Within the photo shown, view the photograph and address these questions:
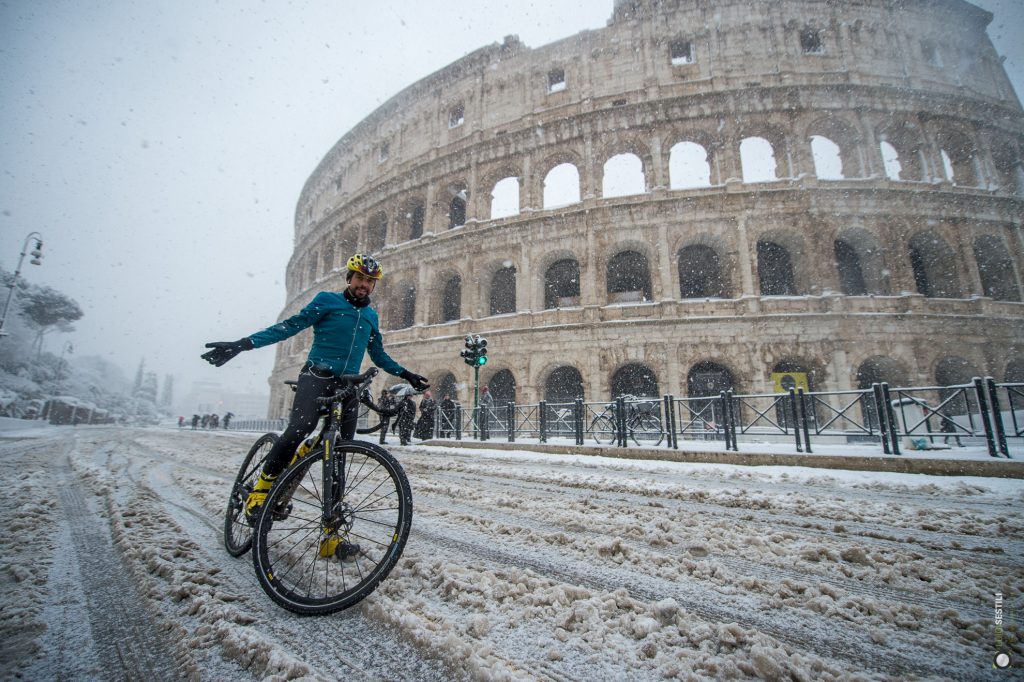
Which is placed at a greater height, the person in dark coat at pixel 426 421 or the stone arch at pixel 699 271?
the stone arch at pixel 699 271

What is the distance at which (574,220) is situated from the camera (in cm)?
1659

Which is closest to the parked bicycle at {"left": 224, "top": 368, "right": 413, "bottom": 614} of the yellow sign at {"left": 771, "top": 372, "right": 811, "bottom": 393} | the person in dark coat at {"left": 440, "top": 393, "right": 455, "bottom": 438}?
the person in dark coat at {"left": 440, "top": 393, "right": 455, "bottom": 438}

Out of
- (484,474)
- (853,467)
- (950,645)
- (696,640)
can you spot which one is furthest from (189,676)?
(853,467)

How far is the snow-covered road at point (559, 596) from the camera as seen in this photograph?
1.22m

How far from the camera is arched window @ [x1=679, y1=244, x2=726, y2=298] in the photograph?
1645 cm

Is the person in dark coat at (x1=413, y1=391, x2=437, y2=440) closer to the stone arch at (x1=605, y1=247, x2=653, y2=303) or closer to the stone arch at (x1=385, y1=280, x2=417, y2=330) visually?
the stone arch at (x1=385, y1=280, x2=417, y2=330)

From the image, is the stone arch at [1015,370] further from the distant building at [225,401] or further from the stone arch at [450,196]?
the distant building at [225,401]

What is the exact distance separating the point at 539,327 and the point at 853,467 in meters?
11.2

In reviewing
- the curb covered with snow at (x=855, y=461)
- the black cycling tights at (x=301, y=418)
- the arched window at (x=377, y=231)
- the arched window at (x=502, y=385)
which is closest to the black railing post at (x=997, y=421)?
the curb covered with snow at (x=855, y=461)

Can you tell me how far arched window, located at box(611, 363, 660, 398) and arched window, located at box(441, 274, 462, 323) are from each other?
8.86m

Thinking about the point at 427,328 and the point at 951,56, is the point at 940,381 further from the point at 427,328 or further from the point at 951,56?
the point at 427,328

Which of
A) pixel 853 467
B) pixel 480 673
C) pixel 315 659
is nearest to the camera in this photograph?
pixel 480 673

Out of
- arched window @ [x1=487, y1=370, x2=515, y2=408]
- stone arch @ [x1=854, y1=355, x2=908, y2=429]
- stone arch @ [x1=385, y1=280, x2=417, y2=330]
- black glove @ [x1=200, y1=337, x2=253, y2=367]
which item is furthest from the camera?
stone arch @ [x1=385, y1=280, x2=417, y2=330]

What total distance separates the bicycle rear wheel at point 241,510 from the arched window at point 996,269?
82.4 ft
